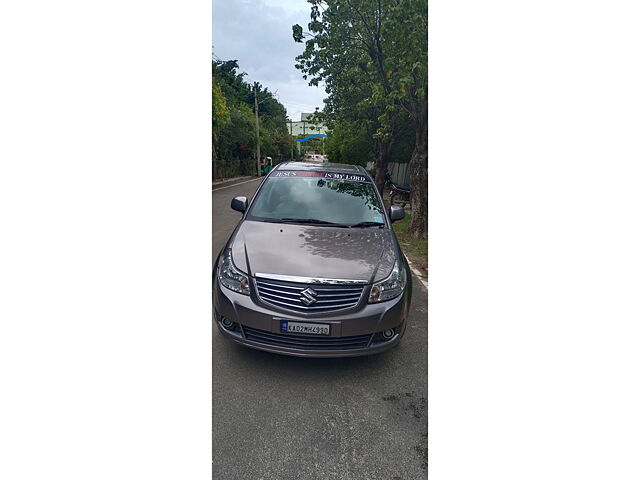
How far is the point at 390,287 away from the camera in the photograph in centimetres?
271

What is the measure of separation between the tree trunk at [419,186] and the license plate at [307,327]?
5.59 meters

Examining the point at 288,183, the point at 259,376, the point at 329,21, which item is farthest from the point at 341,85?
the point at 259,376

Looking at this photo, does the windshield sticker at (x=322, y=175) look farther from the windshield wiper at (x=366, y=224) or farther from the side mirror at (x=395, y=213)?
the windshield wiper at (x=366, y=224)

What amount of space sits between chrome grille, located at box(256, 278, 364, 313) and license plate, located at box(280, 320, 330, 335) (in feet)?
0.29

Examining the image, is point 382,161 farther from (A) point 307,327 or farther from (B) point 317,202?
(A) point 307,327

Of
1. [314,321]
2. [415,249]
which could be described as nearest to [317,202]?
[314,321]

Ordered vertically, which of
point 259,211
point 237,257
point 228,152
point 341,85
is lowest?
point 237,257

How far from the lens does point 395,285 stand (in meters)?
2.75

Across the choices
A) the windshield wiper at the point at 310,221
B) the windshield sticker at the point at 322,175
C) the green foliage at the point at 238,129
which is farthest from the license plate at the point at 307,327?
the green foliage at the point at 238,129

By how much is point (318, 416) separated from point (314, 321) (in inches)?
22.7

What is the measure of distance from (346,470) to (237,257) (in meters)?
1.61

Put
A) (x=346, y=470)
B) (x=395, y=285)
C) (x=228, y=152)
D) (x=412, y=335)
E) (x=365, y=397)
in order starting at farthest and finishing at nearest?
(x=228, y=152) → (x=412, y=335) → (x=395, y=285) → (x=365, y=397) → (x=346, y=470)

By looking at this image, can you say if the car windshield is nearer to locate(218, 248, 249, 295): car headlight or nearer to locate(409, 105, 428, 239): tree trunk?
locate(218, 248, 249, 295): car headlight

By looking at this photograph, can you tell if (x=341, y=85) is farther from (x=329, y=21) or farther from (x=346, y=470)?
(x=346, y=470)
